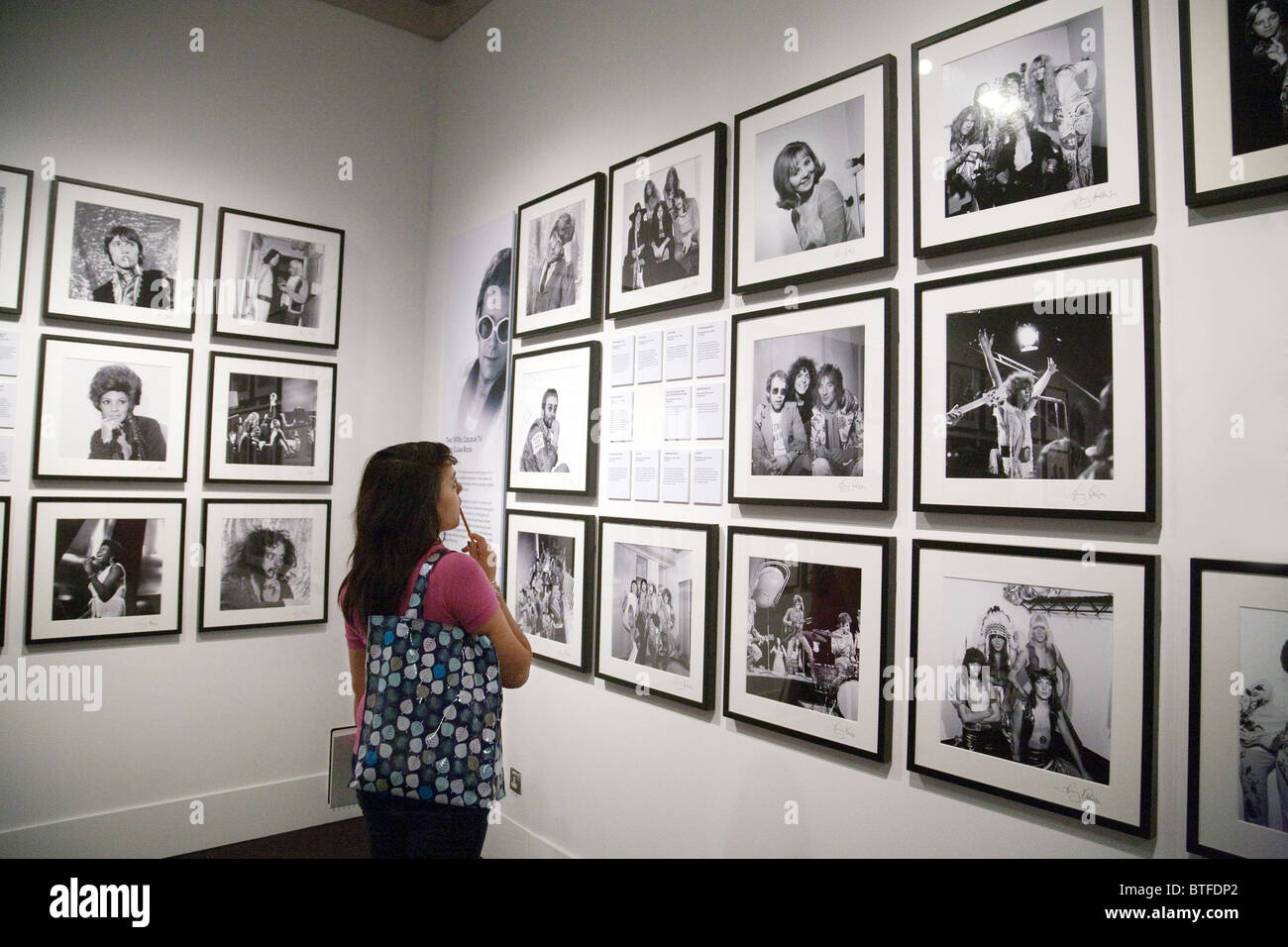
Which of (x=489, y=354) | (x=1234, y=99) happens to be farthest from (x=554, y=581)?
(x=1234, y=99)

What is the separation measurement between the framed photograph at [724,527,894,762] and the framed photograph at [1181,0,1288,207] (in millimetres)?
1104

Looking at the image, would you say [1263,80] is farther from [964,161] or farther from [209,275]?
[209,275]

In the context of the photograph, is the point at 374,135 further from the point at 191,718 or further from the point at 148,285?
the point at 191,718

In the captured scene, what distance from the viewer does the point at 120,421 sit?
3379mm

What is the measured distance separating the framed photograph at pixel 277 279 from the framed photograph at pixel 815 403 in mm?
2604

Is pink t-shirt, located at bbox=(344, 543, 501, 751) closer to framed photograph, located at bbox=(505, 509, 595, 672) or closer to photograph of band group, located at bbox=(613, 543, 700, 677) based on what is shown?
photograph of band group, located at bbox=(613, 543, 700, 677)

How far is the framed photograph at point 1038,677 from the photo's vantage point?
156cm

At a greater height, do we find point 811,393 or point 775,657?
point 811,393

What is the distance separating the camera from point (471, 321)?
3.90 m
